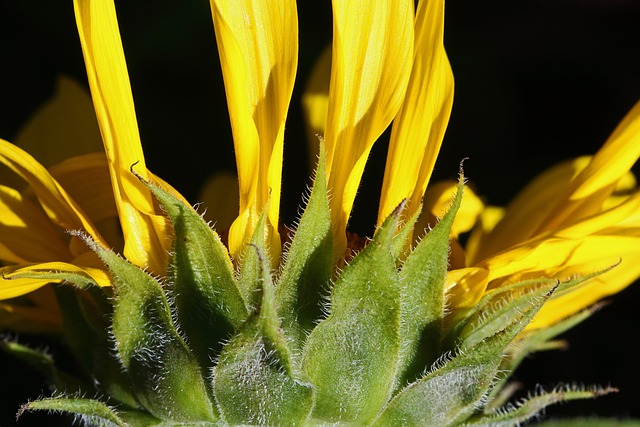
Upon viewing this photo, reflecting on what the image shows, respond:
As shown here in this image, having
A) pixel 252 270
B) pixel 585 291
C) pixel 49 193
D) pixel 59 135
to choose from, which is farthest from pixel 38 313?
pixel 585 291

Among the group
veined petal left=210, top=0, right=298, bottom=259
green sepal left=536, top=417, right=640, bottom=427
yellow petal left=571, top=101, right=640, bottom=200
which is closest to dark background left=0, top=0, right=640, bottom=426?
green sepal left=536, top=417, right=640, bottom=427

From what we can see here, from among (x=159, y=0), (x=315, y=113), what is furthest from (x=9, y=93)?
(x=315, y=113)

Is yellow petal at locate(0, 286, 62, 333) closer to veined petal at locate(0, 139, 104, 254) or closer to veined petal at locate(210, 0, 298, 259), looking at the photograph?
veined petal at locate(0, 139, 104, 254)

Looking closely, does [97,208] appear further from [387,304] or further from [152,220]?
[387,304]

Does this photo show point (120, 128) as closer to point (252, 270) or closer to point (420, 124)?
point (252, 270)

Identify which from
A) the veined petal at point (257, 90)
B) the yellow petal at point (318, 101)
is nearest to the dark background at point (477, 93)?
the yellow petal at point (318, 101)

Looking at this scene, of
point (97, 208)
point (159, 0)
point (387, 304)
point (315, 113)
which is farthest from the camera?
point (159, 0)
